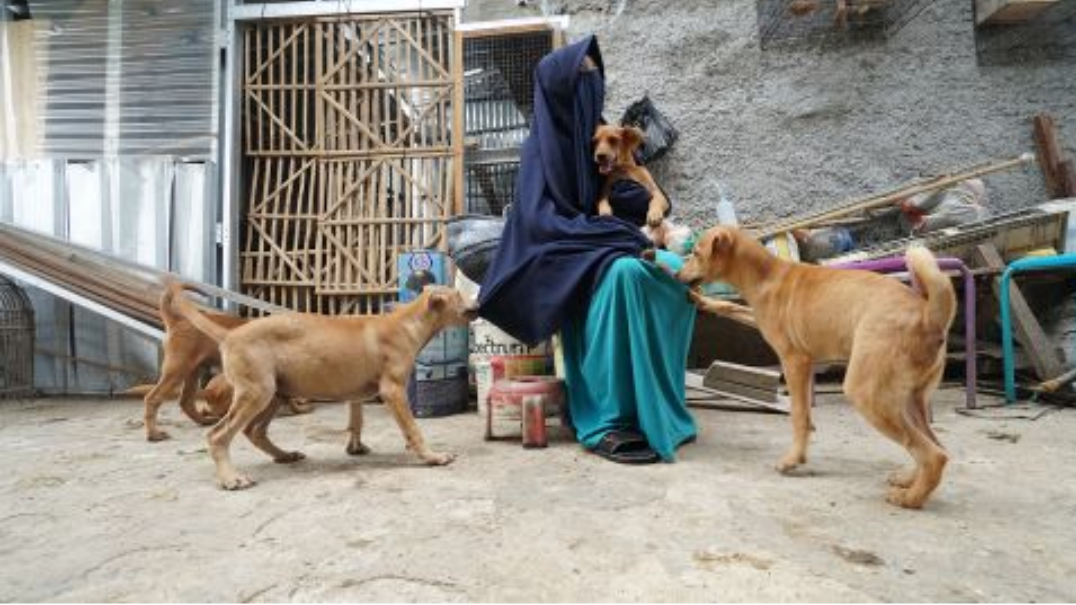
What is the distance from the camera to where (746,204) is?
604 cm

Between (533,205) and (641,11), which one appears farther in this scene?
(641,11)

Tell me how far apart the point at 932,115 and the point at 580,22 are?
348 cm

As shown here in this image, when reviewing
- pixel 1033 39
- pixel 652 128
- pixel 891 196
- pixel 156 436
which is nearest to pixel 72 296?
pixel 156 436

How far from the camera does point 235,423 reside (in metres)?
2.93

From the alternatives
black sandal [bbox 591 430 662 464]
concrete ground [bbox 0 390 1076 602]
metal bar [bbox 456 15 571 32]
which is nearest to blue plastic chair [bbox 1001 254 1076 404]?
concrete ground [bbox 0 390 1076 602]

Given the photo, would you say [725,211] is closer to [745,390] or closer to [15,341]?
[745,390]

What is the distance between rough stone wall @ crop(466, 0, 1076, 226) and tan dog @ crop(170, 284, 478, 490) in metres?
3.69

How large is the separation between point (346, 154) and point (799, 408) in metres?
4.95

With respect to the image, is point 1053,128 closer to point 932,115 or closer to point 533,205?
point 932,115

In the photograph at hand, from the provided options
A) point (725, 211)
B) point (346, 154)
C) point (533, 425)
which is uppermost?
point (346, 154)

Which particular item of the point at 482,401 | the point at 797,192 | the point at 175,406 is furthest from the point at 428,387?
the point at 797,192

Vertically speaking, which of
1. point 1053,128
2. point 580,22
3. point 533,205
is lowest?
point 533,205

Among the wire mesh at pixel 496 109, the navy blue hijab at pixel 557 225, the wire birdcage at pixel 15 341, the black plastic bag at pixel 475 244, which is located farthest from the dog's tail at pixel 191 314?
the wire birdcage at pixel 15 341

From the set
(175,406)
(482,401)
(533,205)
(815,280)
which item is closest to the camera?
(815,280)
